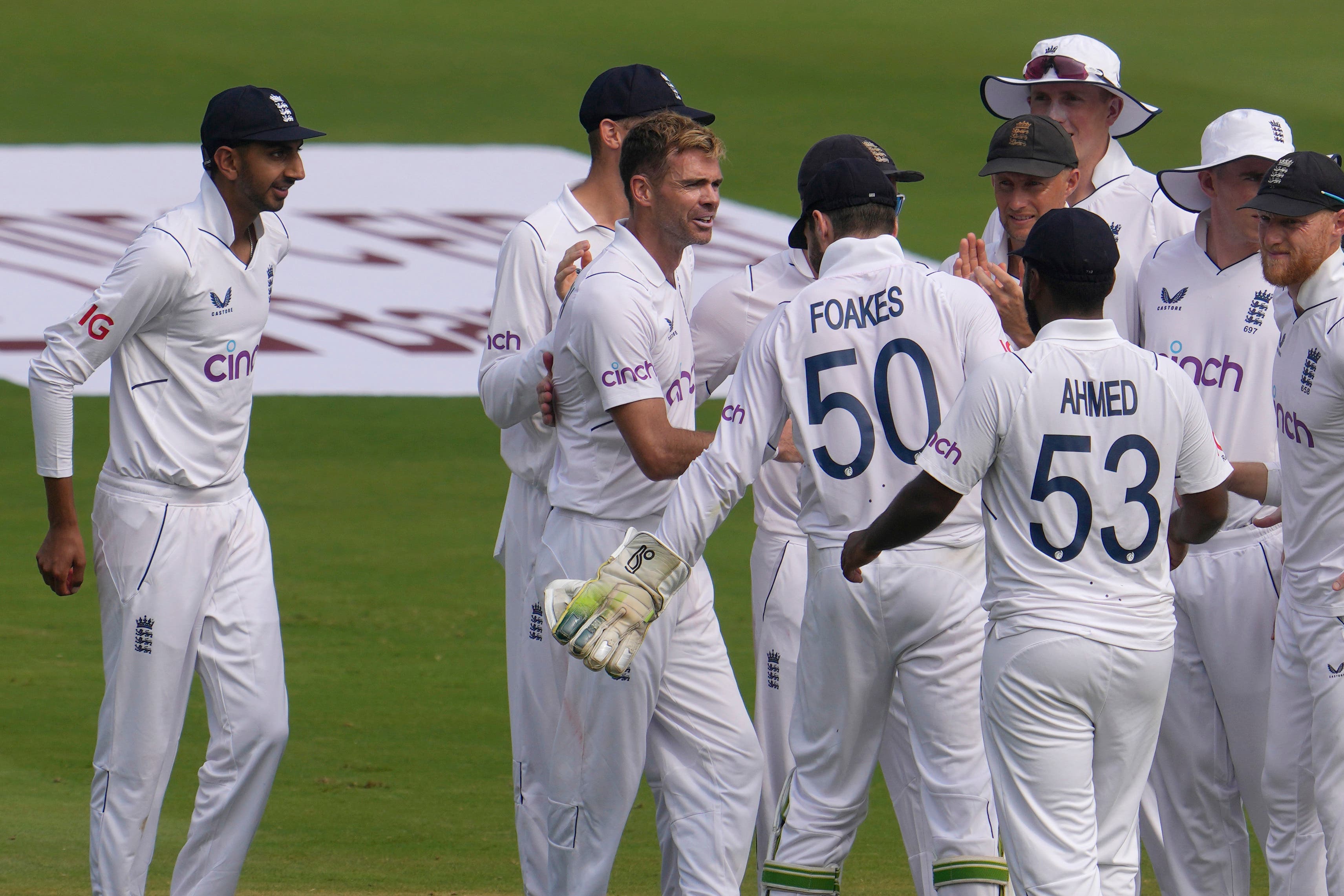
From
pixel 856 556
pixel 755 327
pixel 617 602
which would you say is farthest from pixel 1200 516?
pixel 755 327

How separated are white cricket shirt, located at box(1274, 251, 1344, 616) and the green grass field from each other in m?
1.78

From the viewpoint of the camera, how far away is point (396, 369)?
11.8m

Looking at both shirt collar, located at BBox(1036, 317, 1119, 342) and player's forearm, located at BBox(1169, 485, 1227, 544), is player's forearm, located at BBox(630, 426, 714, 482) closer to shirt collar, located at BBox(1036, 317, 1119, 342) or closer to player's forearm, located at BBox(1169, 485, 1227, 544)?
shirt collar, located at BBox(1036, 317, 1119, 342)

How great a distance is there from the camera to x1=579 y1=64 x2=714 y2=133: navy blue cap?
4.87 m

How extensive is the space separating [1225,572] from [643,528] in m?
1.53

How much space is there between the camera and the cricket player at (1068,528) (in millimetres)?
3615

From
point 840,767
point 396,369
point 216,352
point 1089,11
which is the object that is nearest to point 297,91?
point 396,369

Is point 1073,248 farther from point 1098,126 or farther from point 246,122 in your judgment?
point 246,122

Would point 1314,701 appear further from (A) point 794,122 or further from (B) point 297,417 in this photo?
(A) point 794,122

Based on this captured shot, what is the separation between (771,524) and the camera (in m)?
4.96

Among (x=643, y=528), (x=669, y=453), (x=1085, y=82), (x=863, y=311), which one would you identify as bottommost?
(x=643, y=528)

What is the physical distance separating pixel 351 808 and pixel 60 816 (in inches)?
37.0

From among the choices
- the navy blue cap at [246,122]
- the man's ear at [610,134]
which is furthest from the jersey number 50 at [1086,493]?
the navy blue cap at [246,122]

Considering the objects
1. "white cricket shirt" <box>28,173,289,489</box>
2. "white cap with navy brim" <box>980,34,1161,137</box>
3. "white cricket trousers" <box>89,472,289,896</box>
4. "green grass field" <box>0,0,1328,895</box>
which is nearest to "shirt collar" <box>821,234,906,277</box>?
"white cap with navy brim" <box>980,34,1161,137</box>
